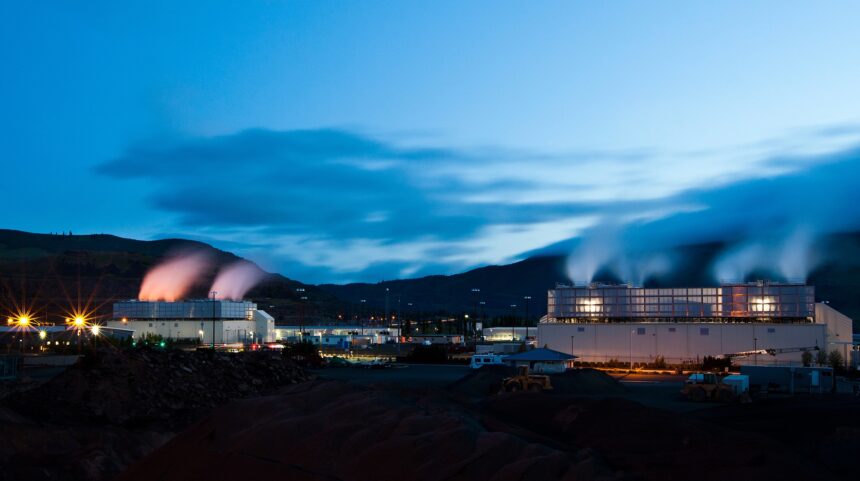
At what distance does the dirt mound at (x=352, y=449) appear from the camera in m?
13.2

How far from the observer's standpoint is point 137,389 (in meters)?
27.6

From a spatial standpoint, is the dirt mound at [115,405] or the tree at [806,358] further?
the tree at [806,358]

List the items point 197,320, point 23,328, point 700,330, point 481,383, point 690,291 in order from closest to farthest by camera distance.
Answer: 1. point 481,383
2. point 700,330
3. point 690,291
4. point 23,328
5. point 197,320

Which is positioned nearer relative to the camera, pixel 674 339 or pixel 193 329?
pixel 674 339

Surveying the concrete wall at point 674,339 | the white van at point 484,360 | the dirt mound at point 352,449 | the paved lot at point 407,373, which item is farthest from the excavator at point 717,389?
the dirt mound at point 352,449

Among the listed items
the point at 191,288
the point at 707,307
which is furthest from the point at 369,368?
the point at 191,288

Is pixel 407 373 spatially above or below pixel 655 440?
below

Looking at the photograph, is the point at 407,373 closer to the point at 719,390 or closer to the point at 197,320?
the point at 719,390

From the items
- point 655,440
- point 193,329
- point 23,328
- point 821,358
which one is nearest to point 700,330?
point 821,358

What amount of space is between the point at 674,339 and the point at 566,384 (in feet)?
71.7

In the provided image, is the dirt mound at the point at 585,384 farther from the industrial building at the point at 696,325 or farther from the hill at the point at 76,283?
the hill at the point at 76,283

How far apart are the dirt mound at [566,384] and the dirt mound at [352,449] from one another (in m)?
23.8

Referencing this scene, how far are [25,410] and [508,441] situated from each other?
683 inches

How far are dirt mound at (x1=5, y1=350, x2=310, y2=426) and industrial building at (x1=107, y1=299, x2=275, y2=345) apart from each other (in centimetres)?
6026
